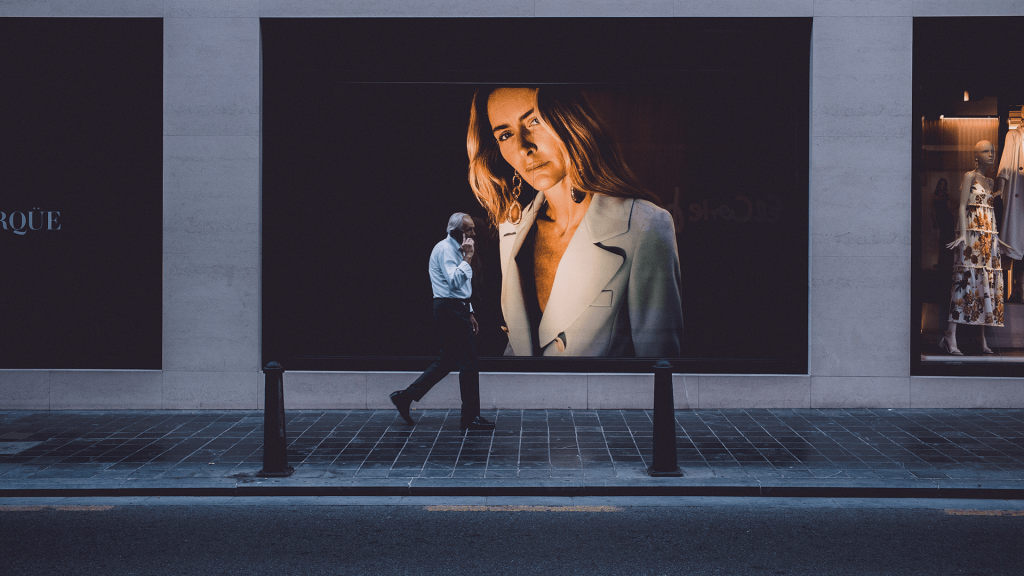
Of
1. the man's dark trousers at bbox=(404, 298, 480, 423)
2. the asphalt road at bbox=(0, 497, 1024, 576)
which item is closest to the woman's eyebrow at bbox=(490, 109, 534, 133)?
the man's dark trousers at bbox=(404, 298, 480, 423)

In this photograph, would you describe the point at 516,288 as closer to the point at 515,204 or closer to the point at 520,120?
the point at 515,204

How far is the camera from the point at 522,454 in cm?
695

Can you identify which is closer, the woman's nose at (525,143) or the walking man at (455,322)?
the walking man at (455,322)

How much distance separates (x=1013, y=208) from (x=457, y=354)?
271 inches

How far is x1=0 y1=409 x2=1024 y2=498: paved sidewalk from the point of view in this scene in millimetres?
5996

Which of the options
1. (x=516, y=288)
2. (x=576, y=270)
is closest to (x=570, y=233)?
(x=576, y=270)

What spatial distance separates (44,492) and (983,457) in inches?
295

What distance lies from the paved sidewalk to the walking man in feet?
1.09

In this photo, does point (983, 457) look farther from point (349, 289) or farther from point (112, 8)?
point (112, 8)

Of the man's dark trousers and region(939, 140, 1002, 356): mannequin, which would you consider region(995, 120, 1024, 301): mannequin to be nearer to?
region(939, 140, 1002, 356): mannequin

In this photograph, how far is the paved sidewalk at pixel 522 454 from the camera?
5996 millimetres

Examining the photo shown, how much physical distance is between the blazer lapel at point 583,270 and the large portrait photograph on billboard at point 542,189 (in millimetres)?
24

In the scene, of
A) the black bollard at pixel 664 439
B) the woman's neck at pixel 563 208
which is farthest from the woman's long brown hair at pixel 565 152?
the black bollard at pixel 664 439

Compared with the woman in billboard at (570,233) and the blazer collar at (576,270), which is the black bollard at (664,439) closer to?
the woman in billboard at (570,233)
